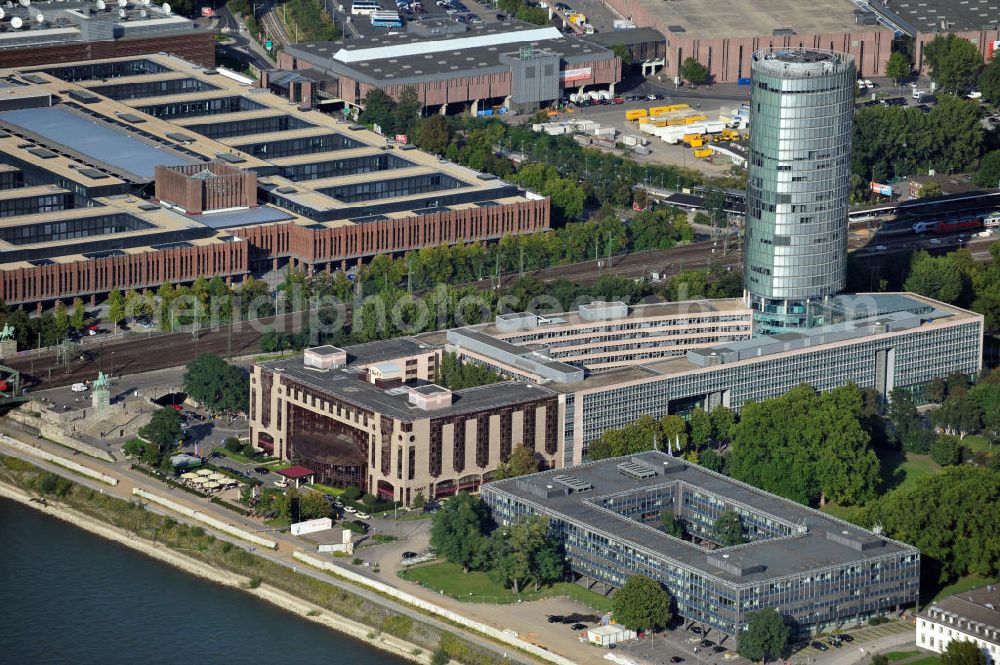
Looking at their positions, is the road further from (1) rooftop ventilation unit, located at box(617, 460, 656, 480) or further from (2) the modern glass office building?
(1) rooftop ventilation unit, located at box(617, 460, 656, 480)

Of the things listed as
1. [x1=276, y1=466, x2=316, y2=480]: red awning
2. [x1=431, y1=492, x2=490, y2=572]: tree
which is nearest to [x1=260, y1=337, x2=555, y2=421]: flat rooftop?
[x1=276, y1=466, x2=316, y2=480]: red awning

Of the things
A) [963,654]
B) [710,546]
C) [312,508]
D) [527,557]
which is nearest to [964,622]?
[963,654]

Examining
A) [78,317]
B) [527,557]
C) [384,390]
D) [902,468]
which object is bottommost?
[902,468]

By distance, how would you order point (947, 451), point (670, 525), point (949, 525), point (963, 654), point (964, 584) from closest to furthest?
point (963, 654) → point (964, 584) → point (949, 525) → point (670, 525) → point (947, 451)

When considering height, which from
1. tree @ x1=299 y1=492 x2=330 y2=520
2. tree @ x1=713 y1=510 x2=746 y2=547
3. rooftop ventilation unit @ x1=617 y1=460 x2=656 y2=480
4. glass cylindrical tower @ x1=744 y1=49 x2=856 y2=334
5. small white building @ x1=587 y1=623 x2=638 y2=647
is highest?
glass cylindrical tower @ x1=744 y1=49 x2=856 y2=334

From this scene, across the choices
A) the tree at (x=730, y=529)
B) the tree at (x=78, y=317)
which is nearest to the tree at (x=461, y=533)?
the tree at (x=730, y=529)

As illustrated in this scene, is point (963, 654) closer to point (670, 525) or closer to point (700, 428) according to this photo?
point (670, 525)
